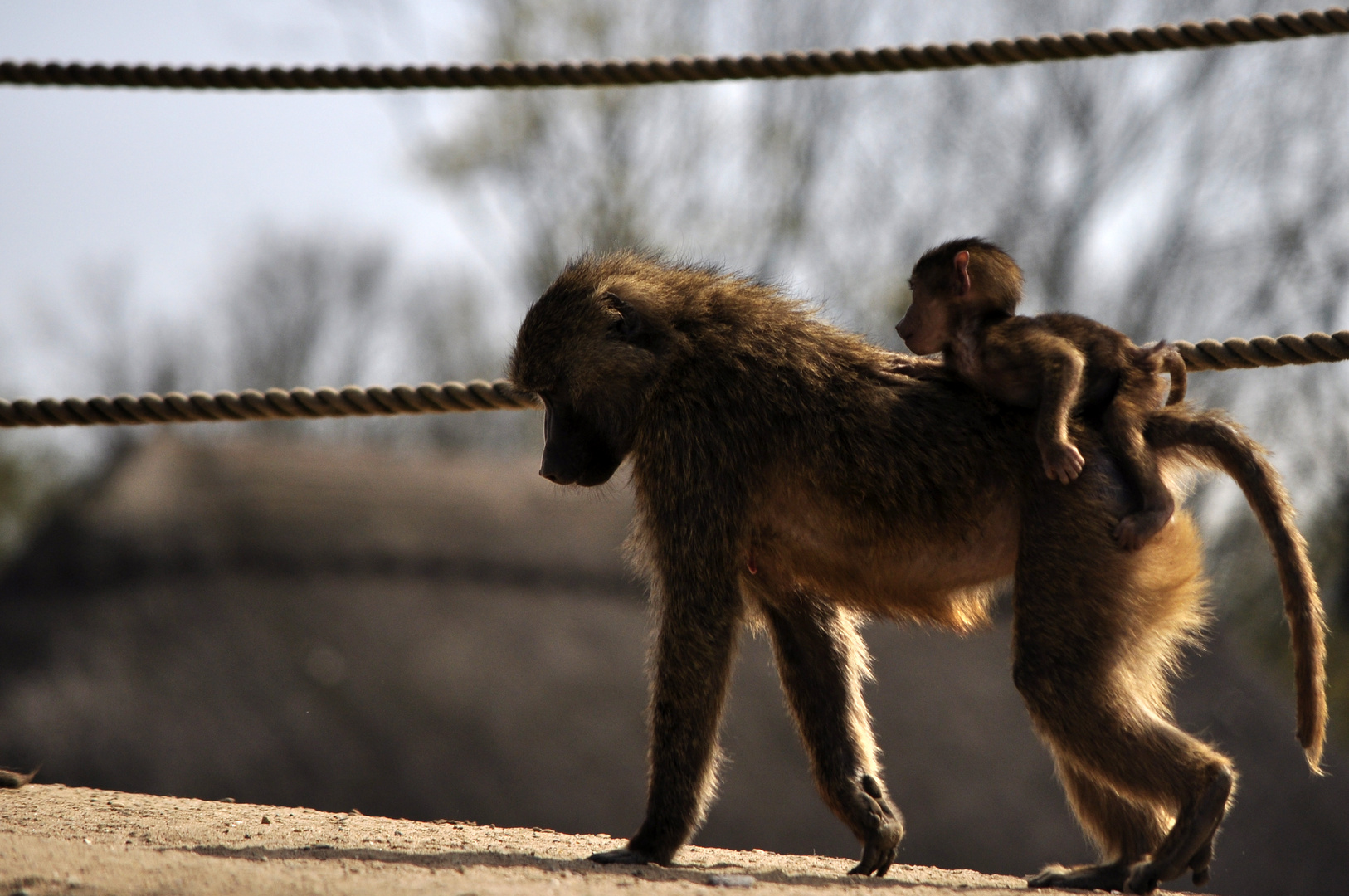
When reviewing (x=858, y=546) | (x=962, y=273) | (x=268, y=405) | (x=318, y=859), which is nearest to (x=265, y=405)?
(x=268, y=405)

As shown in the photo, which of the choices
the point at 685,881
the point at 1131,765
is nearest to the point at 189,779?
the point at 685,881

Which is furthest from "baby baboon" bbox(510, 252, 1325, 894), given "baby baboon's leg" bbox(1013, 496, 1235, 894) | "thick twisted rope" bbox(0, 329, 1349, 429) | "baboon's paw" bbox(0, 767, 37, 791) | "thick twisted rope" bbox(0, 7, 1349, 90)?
"baboon's paw" bbox(0, 767, 37, 791)

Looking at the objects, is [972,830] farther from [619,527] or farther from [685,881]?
[685,881]

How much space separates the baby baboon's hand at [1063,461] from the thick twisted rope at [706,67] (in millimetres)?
1520

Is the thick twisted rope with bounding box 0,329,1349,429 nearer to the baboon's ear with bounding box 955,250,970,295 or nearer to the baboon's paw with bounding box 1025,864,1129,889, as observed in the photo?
the baboon's ear with bounding box 955,250,970,295

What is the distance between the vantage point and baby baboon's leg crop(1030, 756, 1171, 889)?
10.3 feet

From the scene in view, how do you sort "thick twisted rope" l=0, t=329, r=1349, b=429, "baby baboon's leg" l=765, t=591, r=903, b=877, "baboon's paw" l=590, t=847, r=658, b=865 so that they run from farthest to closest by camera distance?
"thick twisted rope" l=0, t=329, r=1349, b=429 < "baby baboon's leg" l=765, t=591, r=903, b=877 < "baboon's paw" l=590, t=847, r=658, b=865

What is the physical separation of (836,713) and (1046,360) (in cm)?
117

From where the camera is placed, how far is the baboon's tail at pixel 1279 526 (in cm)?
286

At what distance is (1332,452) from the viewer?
521 inches

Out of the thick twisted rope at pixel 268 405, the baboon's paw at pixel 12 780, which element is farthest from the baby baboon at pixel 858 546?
the baboon's paw at pixel 12 780

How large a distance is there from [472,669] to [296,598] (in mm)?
1761

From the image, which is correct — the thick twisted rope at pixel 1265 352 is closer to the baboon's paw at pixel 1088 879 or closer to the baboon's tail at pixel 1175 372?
the baboon's tail at pixel 1175 372

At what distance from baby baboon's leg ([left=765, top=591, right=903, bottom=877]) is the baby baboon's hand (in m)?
0.92
